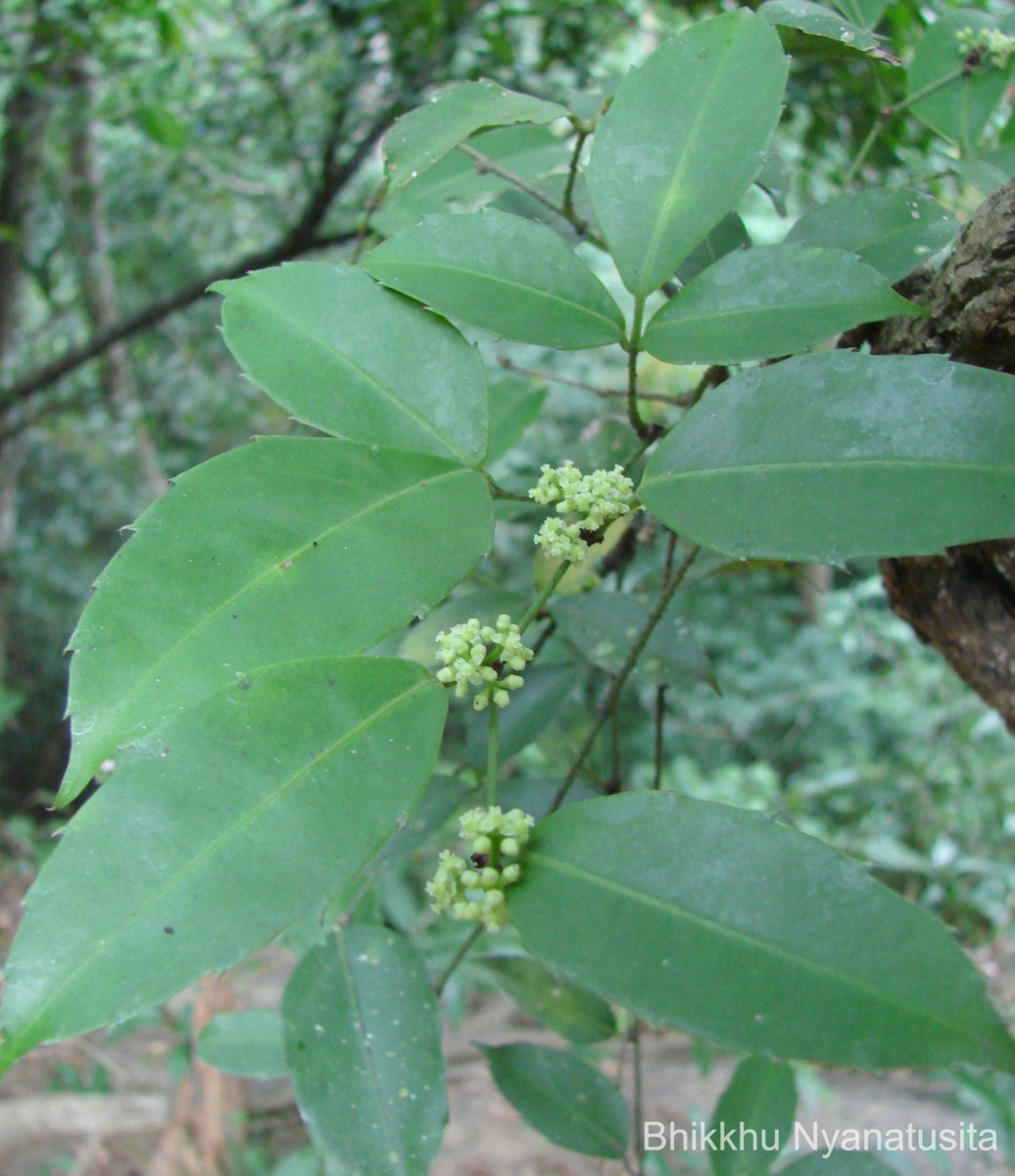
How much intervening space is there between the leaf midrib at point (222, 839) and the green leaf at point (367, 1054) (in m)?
0.20

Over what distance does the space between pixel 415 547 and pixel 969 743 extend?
2.73 meters

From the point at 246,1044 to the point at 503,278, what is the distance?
2.35 ft

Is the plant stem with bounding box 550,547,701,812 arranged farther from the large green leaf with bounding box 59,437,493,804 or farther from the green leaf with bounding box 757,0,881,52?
the green leaf with bounding box 757,0,881,52

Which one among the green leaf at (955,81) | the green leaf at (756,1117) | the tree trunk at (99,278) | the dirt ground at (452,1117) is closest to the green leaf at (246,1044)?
the green leaf at (756,1117)

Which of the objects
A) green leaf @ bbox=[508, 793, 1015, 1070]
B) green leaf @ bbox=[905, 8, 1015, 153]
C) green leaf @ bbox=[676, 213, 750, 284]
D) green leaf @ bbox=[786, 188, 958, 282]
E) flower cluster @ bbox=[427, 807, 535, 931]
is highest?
green leaf @ bbox=[905, 8, 1015, 153]

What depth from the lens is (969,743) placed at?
2.76 metres

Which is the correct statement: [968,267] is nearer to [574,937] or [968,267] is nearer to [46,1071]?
[574,937]

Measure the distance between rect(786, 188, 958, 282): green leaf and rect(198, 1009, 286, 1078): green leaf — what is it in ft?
2.52

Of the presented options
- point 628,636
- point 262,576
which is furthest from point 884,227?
point 262,576

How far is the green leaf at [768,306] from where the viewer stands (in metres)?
0.49

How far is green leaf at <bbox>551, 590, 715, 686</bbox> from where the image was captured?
70 centimetres

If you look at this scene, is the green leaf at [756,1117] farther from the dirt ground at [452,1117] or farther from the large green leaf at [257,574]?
the dirt ground at [452,1117]

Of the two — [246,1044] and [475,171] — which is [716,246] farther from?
[246,1044]

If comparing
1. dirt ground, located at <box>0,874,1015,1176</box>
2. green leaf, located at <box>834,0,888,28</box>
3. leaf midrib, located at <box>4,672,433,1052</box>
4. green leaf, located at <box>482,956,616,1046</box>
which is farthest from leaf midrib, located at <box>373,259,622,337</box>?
dirt ground, located at <box>0,874,1015,1176</box>
